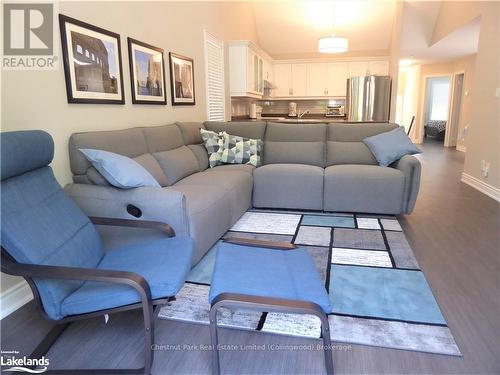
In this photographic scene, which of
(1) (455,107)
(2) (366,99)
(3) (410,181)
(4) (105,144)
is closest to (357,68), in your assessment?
(2) (366,99)

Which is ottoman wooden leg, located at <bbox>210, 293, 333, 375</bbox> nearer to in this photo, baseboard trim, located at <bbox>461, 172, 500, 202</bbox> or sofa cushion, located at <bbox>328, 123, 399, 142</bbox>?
sofa cushion, located at <bbox>328, 123, 399, 142</bbox>

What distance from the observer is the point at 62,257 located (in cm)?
155

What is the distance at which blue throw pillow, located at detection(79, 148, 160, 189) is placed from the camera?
2.06 m

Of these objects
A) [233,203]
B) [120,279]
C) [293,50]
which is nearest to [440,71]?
[293,50]

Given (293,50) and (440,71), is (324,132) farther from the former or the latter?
(440,71)

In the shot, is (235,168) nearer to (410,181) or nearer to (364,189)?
(364,189)

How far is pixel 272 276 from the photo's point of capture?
1.55m

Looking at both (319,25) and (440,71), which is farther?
(440,71)

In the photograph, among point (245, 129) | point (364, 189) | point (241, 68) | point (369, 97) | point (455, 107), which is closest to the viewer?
point (364, 189)

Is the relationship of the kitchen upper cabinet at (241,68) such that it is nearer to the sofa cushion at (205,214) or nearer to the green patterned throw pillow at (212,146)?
the green patterned throw pillow at (212,146)

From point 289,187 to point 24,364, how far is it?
2602 millimetres

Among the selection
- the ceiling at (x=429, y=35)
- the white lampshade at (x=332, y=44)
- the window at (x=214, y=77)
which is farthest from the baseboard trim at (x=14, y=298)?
the ceiling at (x=429, y=35)

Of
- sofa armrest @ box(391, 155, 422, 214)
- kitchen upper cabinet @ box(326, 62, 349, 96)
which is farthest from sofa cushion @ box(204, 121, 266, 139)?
kitchen upper cabinet @ box(326, 62, 349, 96)

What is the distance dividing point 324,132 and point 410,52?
5.48 meters
